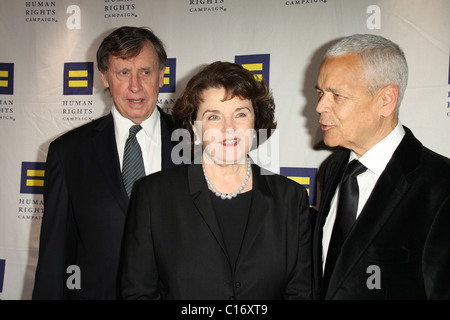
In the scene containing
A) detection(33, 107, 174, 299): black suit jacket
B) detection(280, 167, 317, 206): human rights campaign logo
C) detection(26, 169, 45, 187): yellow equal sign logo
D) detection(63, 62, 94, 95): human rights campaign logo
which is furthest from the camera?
detection(26, 169, 45, 187): yellow equal sign logo

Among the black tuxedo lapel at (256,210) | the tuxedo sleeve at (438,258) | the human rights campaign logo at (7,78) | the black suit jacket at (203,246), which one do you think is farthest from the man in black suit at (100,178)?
the human rights campaign logo at (7,78)

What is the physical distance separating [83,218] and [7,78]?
6.56ft

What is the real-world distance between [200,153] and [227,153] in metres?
0.30

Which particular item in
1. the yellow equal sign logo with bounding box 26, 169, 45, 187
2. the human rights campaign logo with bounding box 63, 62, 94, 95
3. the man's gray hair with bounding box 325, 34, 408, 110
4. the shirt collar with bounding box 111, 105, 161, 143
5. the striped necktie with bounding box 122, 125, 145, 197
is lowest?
the yellow equal sign logo with bounding box 26, 169, 45, 187

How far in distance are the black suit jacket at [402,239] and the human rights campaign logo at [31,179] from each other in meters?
2.64

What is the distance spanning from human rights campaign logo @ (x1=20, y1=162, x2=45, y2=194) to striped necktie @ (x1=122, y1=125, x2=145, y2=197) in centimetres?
163

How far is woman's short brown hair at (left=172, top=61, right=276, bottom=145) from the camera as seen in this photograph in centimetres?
173

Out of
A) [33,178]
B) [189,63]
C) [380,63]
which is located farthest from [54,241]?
[380,63]

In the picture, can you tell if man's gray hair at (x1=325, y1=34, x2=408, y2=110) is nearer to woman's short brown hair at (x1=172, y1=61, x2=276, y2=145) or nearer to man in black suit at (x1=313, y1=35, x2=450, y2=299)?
man in black suit at (x1=313, y1=35, x2=450, y2=299)

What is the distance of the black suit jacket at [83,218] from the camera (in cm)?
195

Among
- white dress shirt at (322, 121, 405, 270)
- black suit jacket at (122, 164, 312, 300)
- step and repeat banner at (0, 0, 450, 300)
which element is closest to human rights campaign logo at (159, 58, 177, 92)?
step and repeat banner at (0, 0, 450, 300)

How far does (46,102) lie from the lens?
3238mm

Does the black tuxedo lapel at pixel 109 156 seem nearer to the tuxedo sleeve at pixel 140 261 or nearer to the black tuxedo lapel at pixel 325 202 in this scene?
the tuxedo sleeve at pixel 140 261

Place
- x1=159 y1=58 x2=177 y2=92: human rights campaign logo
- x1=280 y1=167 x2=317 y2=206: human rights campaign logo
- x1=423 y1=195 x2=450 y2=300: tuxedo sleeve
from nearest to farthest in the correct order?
1. x1=423 y1=195 x2=450 y2=300: tuxedo sleeve
2. x1=280 y1=167 x2=317 y2=206: human rights campaign logo
3. x1=159 y1=58 x2=177 y2=92: human rights campaign logo
